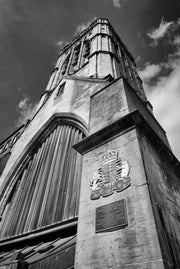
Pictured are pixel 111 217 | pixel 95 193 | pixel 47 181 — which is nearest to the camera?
pixel 111 217

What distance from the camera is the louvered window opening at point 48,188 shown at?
233 inches

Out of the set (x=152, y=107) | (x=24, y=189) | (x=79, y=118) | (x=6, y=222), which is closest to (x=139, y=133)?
(x=79, y=118)

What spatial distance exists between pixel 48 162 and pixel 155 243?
6.50 meters

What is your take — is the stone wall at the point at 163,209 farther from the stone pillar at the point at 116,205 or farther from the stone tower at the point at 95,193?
the stone pillar at the point at 116,205

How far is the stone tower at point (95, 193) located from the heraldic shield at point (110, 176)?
2 centimetres

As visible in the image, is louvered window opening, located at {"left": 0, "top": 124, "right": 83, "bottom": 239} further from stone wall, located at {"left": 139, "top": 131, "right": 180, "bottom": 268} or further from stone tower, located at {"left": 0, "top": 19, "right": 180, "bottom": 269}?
stone wall, located at {"left": 139, "top": 131, "right": 180, "bottom": 268}

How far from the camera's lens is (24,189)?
8305 millimetres

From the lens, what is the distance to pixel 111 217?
3094 mm

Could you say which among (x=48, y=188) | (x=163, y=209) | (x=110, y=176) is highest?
(x=48, y=188)

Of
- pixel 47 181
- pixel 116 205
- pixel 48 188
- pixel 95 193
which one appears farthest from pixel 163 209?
pixel 47 181

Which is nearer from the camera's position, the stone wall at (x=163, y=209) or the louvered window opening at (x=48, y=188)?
the stone wall at (x=163, y=209)

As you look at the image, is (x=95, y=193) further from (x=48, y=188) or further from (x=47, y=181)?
(x=47, y=181)

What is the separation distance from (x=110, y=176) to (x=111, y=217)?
0.81 metres

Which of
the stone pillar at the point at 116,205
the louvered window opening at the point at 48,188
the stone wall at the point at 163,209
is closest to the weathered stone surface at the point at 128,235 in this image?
the stone pillar at the point at 116,205
